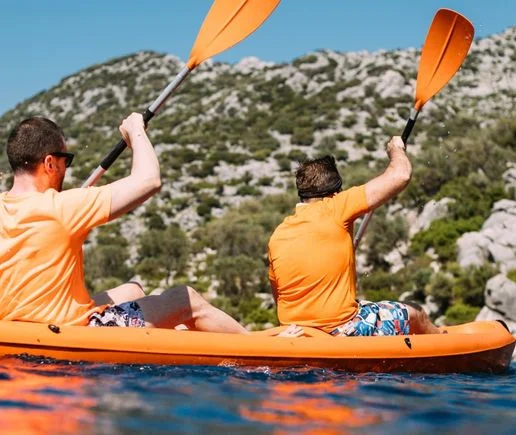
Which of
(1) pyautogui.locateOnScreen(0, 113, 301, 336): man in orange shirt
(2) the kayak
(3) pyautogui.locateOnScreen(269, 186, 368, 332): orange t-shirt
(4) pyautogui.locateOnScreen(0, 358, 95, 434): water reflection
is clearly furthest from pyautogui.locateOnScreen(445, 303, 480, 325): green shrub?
(4) pyautogui.locateOnScreen(0, 358, 95, 434): water reflection

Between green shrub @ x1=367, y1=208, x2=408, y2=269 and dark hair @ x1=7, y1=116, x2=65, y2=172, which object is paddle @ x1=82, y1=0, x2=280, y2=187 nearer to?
dark hair @ x1=7, y1=116, x2=65, y2=172

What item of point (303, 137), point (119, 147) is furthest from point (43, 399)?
point (303, 137)

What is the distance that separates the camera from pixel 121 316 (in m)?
4.04

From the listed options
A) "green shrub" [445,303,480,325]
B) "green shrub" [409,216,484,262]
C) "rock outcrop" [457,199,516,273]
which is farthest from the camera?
"green shrub" [409,216,484,262]

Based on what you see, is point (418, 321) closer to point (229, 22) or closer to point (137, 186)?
point (137, 186)

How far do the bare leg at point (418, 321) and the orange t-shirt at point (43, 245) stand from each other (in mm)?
2108

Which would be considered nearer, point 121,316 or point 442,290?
point 121,316

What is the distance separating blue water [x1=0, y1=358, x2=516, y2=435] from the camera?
2.49 metres

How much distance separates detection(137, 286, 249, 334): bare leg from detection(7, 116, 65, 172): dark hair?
0.96m

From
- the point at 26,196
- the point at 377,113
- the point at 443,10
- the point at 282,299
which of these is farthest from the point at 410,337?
the point at 377,113

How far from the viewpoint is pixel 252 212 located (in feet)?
73.0

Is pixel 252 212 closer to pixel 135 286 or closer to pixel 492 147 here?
pixel 492 147

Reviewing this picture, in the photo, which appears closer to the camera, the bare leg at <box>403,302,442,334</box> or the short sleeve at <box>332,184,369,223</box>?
the short sleeve at <box>332,184,369,223</box>

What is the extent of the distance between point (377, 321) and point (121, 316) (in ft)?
4.94
